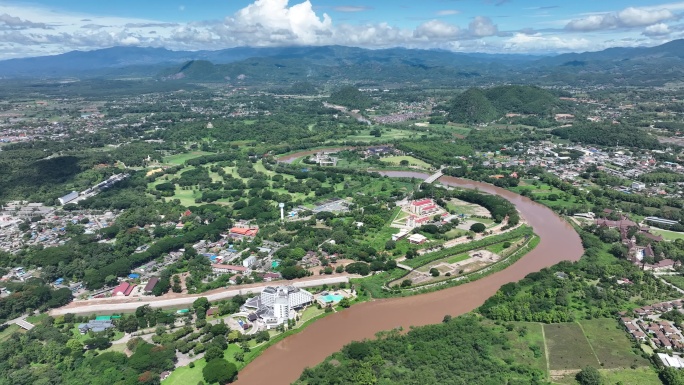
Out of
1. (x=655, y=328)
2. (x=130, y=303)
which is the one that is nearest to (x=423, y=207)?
(x=655, y=328)

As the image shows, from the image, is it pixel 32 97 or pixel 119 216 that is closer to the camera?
pixel 119 216

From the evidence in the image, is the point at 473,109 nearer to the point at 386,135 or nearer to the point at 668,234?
the point at 386,135

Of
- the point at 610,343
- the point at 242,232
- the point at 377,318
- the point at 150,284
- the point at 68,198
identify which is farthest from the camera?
the point at 68,198

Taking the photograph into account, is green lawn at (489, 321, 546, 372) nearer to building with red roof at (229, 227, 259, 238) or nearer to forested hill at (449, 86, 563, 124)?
building with red roof at (229, 227, 259, 238)

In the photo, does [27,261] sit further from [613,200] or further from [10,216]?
[613,200]

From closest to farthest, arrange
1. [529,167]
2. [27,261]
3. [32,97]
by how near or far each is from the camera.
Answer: [27,261], [529,167], [32,97]

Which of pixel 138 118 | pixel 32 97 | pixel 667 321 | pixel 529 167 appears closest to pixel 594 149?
pixel 529 167

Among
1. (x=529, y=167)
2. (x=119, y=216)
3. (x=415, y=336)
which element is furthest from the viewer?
(x=529, y=167)
